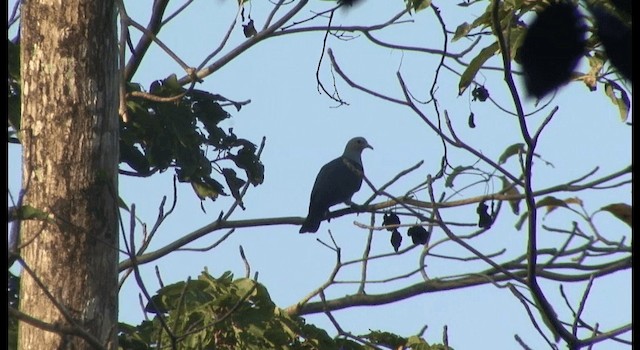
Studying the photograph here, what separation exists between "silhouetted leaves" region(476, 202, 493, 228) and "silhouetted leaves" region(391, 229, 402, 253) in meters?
0.68

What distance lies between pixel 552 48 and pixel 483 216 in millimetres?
2356

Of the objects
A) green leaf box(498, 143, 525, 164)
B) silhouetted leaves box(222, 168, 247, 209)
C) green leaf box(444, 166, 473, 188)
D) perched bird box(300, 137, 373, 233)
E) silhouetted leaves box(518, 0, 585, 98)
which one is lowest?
silhouetted leaves box(518, 0, 585, 98)

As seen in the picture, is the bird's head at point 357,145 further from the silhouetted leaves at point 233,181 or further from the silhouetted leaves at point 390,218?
the silhouetted leaves at point 390,218

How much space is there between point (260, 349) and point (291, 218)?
1143 mm

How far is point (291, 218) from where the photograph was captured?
4.57 meters

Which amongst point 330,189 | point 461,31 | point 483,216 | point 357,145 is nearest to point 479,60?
point 461,31

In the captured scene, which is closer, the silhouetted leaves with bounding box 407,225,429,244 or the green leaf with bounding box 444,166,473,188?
the green leaf with bounding box 444,166,473,188

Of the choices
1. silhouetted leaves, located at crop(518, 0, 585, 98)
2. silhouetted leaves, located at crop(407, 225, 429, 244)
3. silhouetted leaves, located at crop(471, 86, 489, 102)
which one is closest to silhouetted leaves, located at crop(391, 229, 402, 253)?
silhouetted leaves, located at crop(407, 225, 429, 244)

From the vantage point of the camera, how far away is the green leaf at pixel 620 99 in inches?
111

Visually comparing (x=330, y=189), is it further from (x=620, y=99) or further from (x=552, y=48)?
(x=552, y=48)

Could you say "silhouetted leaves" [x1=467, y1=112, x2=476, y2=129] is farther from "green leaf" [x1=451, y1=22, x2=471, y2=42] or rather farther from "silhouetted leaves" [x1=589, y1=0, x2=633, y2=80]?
"silhouetted leaves" [x1=589, y1=0, x2=633, y2=80]

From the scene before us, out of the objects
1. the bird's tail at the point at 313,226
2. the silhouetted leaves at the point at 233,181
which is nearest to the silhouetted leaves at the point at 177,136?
the silhouetted leaves at the point at 233,181

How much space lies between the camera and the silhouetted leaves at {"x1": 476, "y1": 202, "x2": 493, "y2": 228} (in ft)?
10.5
